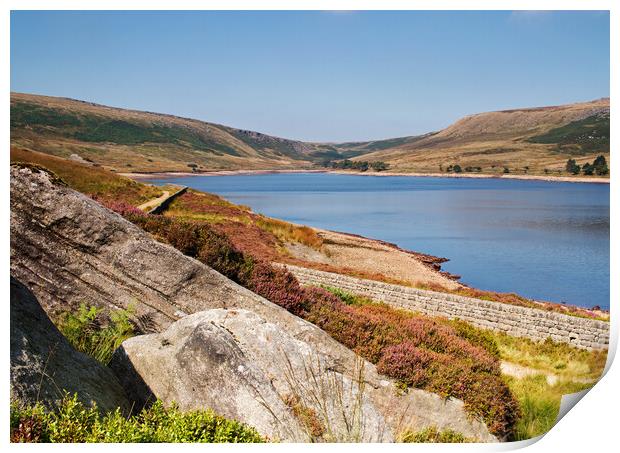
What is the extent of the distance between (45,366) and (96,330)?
2057mm

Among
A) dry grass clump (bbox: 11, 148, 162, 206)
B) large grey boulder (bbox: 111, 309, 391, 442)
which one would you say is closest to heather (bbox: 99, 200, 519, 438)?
large grey boulder (bbox: 111, 309, 391, 442)

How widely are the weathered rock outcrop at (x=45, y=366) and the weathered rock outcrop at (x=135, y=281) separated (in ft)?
2.59

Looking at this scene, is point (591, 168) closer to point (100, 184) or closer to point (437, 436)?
point (100, 184)

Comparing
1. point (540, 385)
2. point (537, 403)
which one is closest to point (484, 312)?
point (540, 385)

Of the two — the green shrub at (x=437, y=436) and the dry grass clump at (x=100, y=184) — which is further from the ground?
the dry grass clump at (x=100, y=184)

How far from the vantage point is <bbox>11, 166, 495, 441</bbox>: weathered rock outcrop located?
726cm

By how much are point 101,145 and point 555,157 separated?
160 m

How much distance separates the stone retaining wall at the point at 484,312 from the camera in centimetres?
1548

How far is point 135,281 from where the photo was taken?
25.4ft

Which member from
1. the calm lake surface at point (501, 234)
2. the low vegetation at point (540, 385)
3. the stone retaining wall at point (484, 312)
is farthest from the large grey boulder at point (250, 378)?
the calm lake surface at point (501, 234)

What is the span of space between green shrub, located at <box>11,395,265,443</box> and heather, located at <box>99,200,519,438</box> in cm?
257

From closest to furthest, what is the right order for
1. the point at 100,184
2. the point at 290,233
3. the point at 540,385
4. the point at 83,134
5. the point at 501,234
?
the point at 540,385
the point at 100,184
the point at 290,233
the point at 501,234
the point at 83,134

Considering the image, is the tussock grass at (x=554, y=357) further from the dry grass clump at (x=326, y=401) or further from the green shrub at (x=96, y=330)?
the green shrub at (x=96, y=330)

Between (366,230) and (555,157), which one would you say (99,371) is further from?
(555,157)
